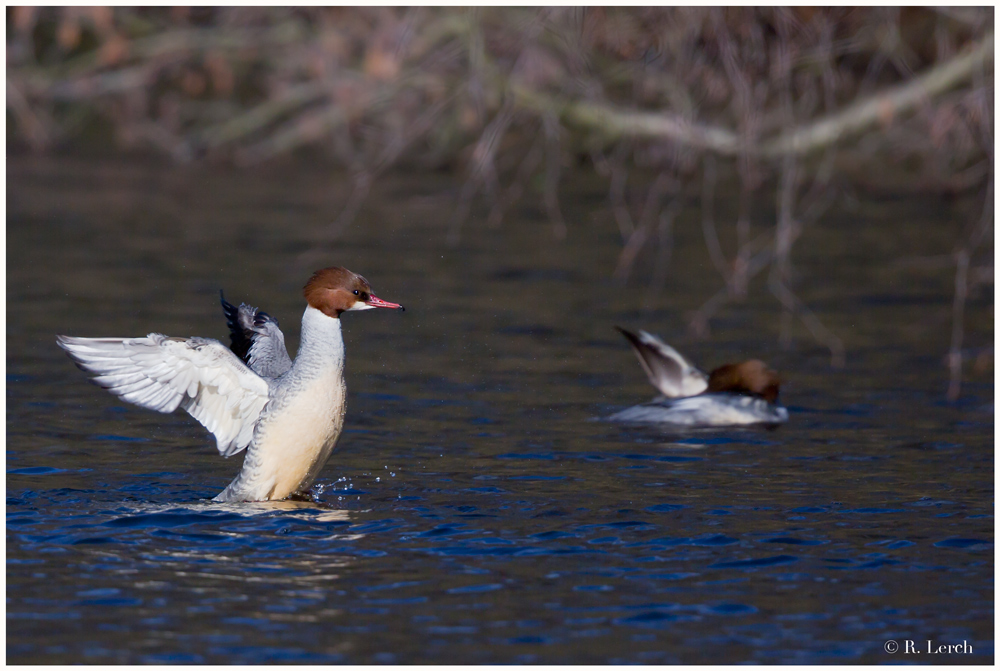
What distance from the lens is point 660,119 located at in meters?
10.4

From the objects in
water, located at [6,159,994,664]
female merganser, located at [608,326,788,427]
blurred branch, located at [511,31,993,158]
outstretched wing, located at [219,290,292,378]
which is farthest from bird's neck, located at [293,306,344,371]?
blurred branch, located at [511,31,993,158]

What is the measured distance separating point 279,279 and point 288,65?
5271 mm

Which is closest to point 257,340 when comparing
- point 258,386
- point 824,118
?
point 258,386

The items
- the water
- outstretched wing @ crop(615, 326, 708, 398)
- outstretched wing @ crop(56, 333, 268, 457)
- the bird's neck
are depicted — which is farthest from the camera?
outstretched wing @ crop(615, 326, 708, 398)

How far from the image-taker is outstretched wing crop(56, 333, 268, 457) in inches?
270

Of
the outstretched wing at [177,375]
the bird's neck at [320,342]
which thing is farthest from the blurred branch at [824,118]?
the outstretched wing at [177,375]

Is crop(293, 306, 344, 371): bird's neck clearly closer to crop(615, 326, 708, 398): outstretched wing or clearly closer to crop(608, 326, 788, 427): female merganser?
crop(608, 326, 788, 427): female merganser

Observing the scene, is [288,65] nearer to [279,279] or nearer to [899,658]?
[279,279]

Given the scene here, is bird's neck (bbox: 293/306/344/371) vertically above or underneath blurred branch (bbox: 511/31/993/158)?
underneath

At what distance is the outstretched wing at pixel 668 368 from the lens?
32.8ft

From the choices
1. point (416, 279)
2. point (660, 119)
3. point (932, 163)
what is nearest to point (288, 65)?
point (416, 279)

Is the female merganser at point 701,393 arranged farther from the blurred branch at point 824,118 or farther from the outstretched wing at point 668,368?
the blurred branch at point 824,118

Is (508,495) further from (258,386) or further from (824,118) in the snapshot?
(824,118)

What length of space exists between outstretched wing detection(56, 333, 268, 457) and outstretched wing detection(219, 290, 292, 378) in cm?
34
